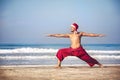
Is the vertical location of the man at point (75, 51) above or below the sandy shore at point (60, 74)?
above

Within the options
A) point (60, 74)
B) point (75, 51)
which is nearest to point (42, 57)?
point (75, 51)

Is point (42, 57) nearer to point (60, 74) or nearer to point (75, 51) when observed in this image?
point (75, 51)

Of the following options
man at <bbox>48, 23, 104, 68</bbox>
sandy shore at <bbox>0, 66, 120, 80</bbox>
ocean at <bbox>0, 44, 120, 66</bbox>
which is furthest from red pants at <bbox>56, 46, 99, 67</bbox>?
ocean at <bbox>0, 44, 120, 66</bbox>

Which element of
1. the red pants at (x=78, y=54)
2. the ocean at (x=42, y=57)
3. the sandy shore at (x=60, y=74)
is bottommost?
the ocean at (x=42, y=57)

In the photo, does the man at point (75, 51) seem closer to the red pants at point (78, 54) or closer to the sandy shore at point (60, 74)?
the red pants at point (78, 54)

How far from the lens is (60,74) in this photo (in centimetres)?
450

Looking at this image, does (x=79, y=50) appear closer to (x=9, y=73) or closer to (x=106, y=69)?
(x=106, y=69)

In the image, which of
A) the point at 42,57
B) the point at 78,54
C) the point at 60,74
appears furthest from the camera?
the point at 42,57

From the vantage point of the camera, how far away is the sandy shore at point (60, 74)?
4.26 metres

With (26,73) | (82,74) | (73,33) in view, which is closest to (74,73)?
(82,74)

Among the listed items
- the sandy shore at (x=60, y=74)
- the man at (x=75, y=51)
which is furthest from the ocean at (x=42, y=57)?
the sandy shore at (x=60, y=74)

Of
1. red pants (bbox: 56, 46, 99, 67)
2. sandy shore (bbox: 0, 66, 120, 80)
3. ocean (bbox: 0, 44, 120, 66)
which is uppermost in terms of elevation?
red pants (bbox: 56, 46, 99, 67)

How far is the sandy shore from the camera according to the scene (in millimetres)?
4258

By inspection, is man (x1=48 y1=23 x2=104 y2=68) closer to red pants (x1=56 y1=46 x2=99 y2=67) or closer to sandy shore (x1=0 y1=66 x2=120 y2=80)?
red pants (x1=56 y1=46 x2=99 y2=67)
